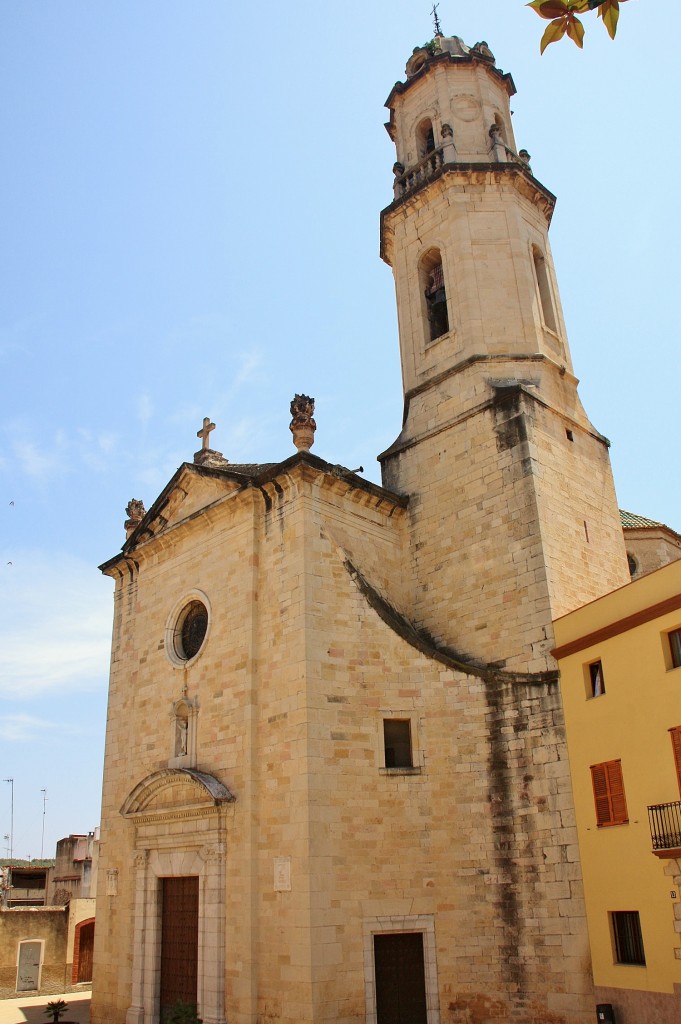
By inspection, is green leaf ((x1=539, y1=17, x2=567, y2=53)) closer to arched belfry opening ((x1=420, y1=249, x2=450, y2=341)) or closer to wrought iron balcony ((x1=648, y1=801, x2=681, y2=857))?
wrought iron balcony ((x1=648, y1=801, x2=681, y2=857))

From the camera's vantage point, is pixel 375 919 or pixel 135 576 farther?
pixel 135 576

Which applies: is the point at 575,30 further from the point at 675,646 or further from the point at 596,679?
the point at 596,679

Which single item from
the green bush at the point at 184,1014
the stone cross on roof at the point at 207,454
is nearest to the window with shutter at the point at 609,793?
the green bush at the point at 184,1014

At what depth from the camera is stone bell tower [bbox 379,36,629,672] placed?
46.2ft

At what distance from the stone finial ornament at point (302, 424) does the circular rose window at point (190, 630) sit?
12.0 feet

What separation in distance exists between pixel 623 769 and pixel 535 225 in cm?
1236

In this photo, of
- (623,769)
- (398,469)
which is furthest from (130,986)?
(398,469)

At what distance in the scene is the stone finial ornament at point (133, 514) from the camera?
18719mm

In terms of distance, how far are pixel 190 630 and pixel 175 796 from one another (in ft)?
10.6

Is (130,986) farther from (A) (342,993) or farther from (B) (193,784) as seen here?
(A) (342,993)

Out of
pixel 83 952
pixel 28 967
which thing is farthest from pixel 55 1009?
pixel 83 952

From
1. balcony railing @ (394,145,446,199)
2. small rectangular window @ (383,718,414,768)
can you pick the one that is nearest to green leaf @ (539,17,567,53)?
small rectangular window @ (383,718,414,768)

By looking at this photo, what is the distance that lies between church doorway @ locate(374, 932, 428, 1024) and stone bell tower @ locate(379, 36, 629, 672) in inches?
176

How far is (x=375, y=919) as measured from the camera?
39.0ft
